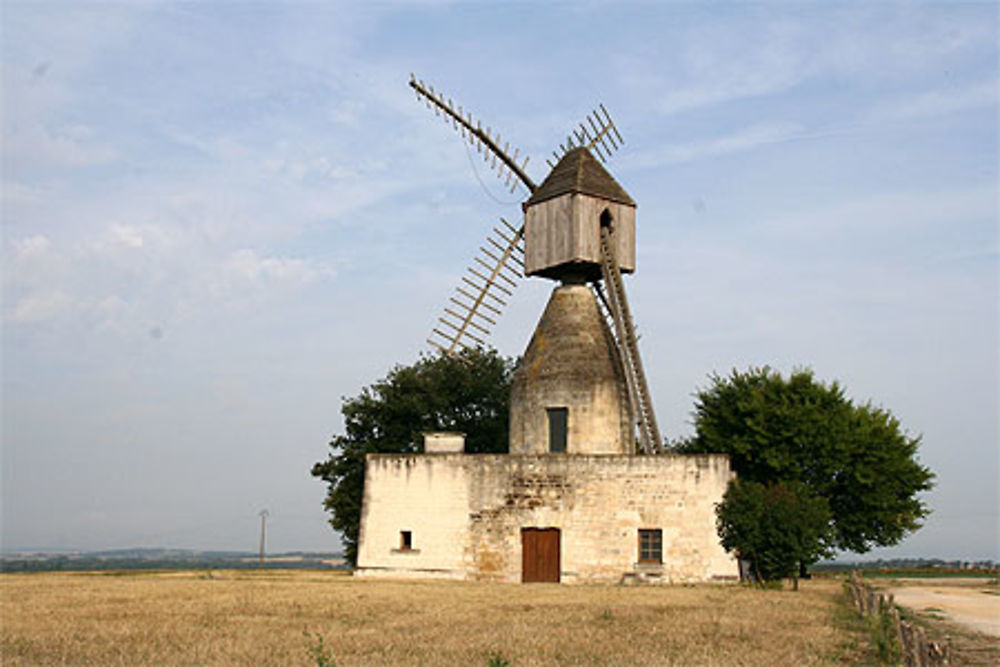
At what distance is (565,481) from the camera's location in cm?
2725

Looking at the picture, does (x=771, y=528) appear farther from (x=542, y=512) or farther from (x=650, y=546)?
(x=542, y=512)

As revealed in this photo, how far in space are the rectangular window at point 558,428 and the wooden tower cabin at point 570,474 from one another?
0.11ft

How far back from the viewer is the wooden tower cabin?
2653 centimetres

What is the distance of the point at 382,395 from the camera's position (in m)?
43.0

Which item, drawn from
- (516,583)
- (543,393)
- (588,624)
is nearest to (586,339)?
(543,393)

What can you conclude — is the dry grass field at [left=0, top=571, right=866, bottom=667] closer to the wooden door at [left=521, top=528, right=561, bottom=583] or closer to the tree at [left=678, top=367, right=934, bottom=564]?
the wooden door at [left=521, top=528, right=561, bottom=583]

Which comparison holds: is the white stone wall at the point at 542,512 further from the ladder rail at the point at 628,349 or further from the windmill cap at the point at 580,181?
the windmill cap at the point at 580,181

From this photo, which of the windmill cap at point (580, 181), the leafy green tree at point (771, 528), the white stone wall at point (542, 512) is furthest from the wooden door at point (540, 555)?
the windmill cap at point (580, 181)

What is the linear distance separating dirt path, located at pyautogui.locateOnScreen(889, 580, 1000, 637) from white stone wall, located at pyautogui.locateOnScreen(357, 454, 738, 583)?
4.88 meters

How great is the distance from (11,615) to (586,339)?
17799mm

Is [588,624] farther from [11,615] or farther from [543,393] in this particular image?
[543,393]

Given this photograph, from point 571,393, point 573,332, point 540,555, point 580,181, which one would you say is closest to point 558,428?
point 571,393

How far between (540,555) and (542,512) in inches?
46.1

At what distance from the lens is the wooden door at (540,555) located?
27.0 metres
